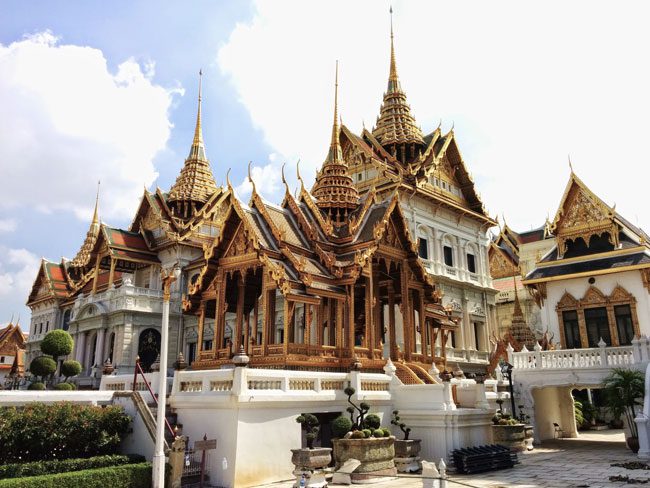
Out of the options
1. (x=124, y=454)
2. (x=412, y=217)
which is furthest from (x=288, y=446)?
(x=412, y=217)

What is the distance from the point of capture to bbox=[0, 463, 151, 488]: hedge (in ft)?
27.0

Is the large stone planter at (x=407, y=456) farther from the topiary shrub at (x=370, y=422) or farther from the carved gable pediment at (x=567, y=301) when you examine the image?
the carved gable pediment at (x=567, y=301)

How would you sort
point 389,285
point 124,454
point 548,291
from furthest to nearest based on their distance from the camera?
point 548,291 → point 389,285 → point 124,454

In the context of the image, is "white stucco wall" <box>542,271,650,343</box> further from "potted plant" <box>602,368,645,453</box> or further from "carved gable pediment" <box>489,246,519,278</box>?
"carved gable pediment" <box>489,246,519,278</box>

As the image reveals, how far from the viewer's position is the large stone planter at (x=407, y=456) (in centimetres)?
1197

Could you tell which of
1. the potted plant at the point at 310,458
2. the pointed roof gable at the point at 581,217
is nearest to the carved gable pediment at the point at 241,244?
the potted plant at the point at 310,458

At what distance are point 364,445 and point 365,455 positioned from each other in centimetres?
A: 18

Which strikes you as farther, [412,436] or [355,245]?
[355,245]

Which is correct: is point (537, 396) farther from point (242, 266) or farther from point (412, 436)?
point (242, 266)

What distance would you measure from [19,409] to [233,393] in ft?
11.6

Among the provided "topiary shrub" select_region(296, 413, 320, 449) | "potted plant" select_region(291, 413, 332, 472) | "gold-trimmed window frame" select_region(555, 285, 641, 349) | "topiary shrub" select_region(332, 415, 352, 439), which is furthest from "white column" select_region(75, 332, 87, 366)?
"potted plant" select_region(291, 413, 332, 472)

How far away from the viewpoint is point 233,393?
1035 cm

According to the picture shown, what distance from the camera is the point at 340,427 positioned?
1153cm

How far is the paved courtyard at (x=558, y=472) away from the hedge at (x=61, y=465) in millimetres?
2620
